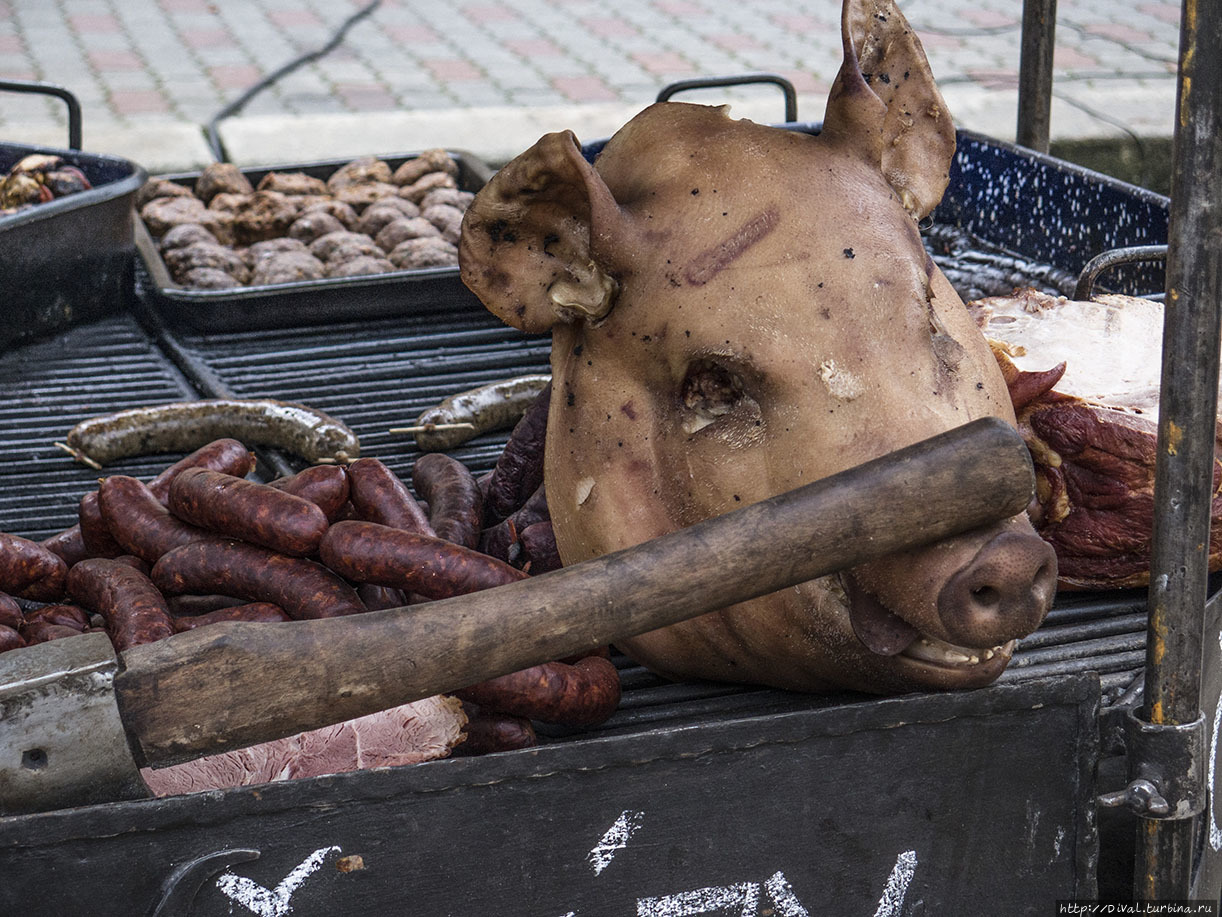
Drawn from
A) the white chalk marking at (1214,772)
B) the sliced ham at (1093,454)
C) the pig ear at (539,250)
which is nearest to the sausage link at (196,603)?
the pig ear at (539,250)

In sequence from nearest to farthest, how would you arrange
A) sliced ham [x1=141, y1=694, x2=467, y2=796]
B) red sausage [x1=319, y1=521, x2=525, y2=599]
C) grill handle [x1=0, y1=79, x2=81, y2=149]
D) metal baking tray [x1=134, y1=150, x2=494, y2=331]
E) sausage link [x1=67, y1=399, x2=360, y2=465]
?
sliced ham [x1=141, y1=694, x2=467, y2=796], red sausage [x1=319, y1=521, x2=525, y2=599], sausage link [x1=67, y1=399, x2=360, y2=465], metal baking tray [x1=134, y1=150, x2=494, y2=331], grill handle [x1=0, y1=79, x2=81, y2=149]

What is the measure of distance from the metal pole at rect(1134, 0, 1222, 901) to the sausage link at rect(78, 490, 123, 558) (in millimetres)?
2079

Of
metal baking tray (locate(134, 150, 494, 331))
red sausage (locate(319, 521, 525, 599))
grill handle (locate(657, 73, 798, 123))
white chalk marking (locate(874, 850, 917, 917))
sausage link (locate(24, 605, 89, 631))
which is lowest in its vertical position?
metal baking tray (locate(134, 150, 494, 331))

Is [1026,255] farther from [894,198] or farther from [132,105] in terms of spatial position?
[132,105]

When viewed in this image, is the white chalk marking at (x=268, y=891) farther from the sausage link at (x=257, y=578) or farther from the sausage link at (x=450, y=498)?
the sausage link at (x=450, y=498)

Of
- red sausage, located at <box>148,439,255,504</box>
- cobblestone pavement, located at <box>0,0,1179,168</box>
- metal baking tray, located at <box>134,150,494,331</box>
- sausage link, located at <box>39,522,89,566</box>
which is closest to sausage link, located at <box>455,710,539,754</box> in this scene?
red sausage, located at <box>148,439,255,504</box>

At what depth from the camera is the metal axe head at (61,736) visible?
5.77ft

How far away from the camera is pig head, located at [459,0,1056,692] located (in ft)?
Answer: 6.77

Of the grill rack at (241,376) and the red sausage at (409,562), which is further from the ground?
the red sausage at (409,562)

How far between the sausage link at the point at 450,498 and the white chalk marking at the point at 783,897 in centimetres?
100

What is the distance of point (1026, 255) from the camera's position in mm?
5148

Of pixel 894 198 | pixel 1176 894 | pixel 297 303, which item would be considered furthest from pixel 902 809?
pixel 297 303

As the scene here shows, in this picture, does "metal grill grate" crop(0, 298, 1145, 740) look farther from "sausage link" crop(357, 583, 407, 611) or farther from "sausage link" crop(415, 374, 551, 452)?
"sausage link" crop(357, 583, 407, 611)

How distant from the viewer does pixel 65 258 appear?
4.80 metres
